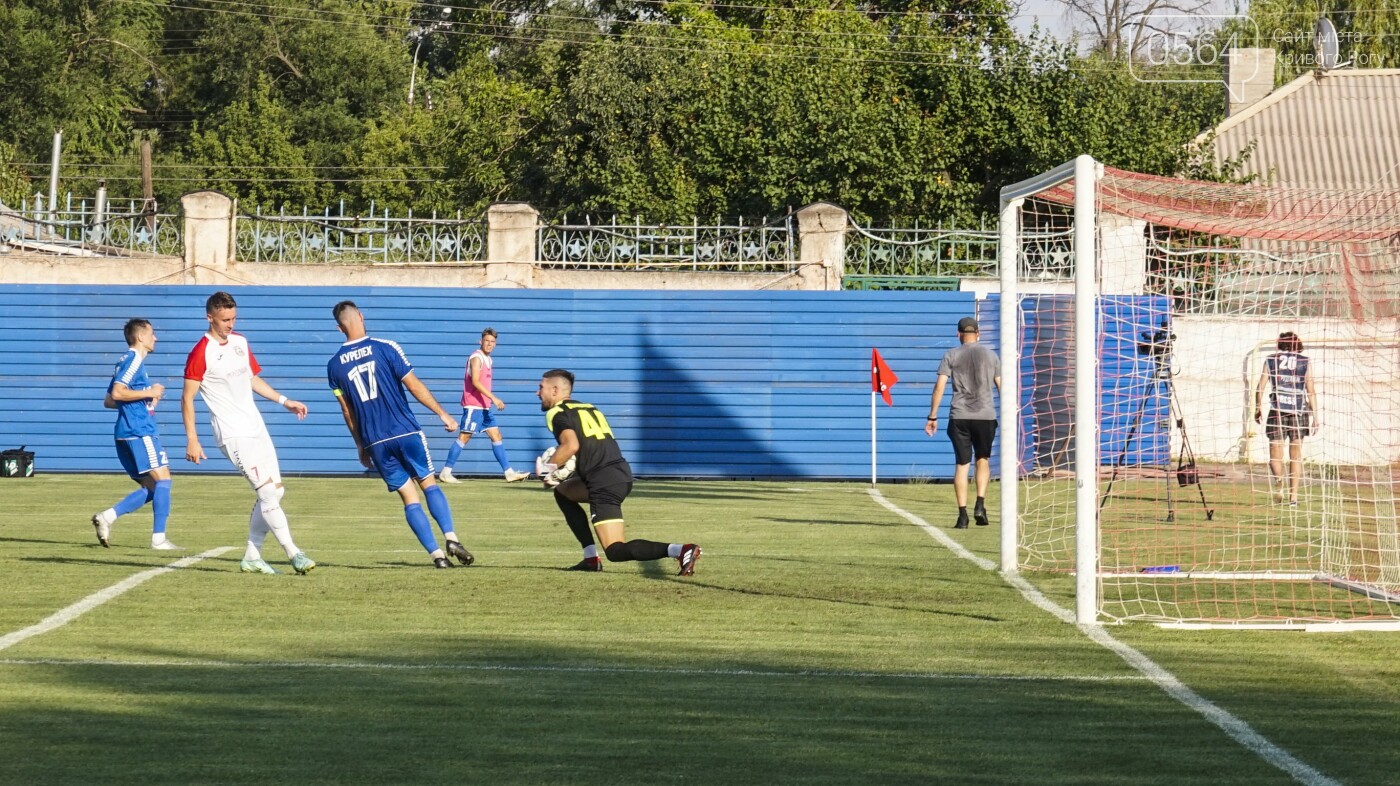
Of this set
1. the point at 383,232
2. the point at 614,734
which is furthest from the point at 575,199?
the point at 614,734

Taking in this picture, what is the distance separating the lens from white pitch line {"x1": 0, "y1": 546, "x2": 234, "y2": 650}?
847 centimetres

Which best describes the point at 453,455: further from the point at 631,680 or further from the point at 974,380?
the point at 631,680

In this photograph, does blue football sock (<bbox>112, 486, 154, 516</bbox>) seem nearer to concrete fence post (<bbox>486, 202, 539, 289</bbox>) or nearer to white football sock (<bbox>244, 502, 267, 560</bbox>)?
white football sock (<bbox>244, 502, 267, 560</bbox>)

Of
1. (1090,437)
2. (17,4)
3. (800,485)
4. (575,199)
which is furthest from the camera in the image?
(17,4)

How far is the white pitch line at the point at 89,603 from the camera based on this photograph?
27.8 ft

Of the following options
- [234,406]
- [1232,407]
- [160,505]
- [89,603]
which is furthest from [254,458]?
[1232,407]

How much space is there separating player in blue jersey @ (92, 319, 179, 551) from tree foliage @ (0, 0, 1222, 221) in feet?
66.8

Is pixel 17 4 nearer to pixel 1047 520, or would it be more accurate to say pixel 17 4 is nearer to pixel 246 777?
pixel 1047 520

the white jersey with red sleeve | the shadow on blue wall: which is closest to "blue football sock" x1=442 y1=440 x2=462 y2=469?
the shadow on blue wall

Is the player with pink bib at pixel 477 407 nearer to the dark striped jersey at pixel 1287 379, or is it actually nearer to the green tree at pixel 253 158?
the dark striped jersey at pixel 1287 379

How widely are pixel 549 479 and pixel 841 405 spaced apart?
1311cm

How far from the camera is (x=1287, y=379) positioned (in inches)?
707

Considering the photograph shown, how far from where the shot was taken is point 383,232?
24.4 m

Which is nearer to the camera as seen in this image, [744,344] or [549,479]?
[549,479]
